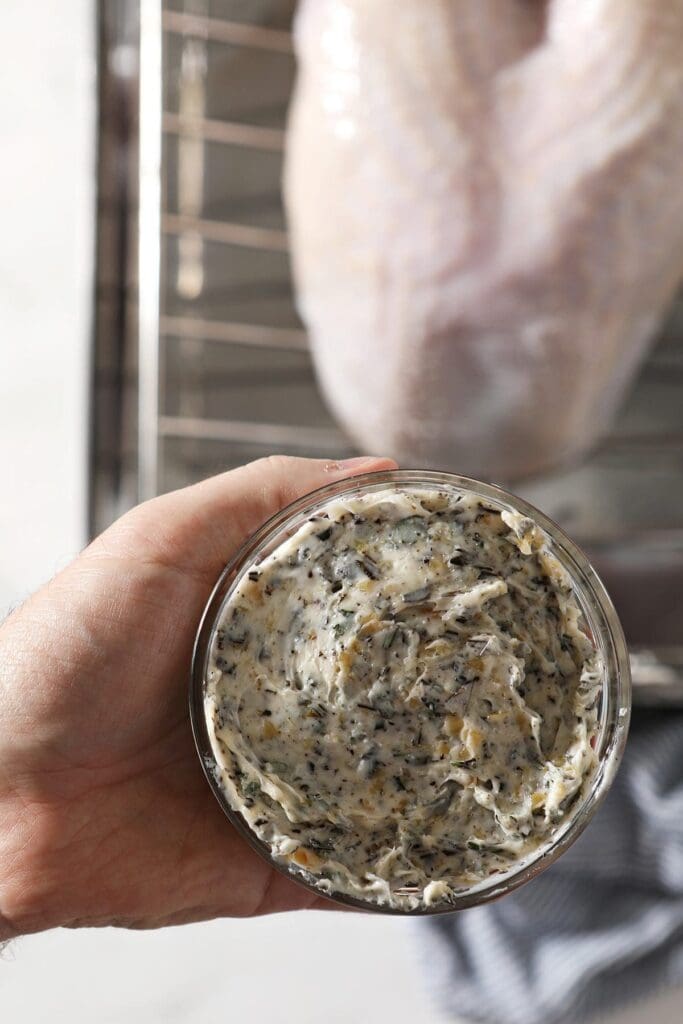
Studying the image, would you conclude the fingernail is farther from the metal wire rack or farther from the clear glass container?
the metal wire rack

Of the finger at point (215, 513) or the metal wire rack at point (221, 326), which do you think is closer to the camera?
the finger at point (215, 513)

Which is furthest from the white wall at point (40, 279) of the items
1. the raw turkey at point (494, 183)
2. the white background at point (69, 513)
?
the raw turkey at point (494, 183)

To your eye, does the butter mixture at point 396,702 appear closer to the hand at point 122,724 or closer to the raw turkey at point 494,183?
the hand at point 122,724

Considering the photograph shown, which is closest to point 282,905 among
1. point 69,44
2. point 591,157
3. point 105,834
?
point 105,834

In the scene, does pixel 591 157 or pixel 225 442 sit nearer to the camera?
pixel 591 157

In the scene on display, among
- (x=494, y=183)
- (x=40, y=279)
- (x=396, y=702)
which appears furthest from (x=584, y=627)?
(x=40, y=279)

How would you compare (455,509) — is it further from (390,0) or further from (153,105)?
(153,105)

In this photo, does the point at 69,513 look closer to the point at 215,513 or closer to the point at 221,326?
the point at 221,326
